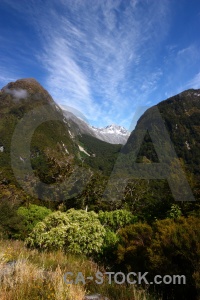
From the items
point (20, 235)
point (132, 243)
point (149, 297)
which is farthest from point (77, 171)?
point (149, 297)

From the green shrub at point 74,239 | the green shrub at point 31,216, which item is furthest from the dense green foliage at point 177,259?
the green shrub at point 31,216

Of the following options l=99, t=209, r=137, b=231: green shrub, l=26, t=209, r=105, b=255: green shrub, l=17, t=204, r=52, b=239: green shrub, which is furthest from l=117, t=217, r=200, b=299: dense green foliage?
l=17, t=204, r=52, b=239: green shrub

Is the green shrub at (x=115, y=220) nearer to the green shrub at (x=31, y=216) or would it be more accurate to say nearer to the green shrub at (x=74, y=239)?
the green shrub at (x=74, y=239)

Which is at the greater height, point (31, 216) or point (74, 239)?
point (31, 216)

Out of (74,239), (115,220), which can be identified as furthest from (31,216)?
(74,239)

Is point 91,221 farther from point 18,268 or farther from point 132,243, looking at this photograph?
point 18,268

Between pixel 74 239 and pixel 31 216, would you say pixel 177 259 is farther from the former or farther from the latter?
pixel 31 216

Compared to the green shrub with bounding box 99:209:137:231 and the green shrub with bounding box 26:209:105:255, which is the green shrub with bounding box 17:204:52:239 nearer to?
the green shrub with bounding box 99:209:137:231

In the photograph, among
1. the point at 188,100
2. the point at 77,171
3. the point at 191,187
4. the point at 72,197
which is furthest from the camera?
the point at 188,100

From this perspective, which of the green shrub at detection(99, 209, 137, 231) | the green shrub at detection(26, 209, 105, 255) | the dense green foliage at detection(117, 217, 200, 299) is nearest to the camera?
the dense green foliage at detection(117, 217, 200, 299)

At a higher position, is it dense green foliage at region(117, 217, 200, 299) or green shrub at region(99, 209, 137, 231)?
green shrub at region(99, 209, 137, 231)

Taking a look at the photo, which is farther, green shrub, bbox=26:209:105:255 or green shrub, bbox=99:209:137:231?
green shrub, bbox=99:209:137:231
